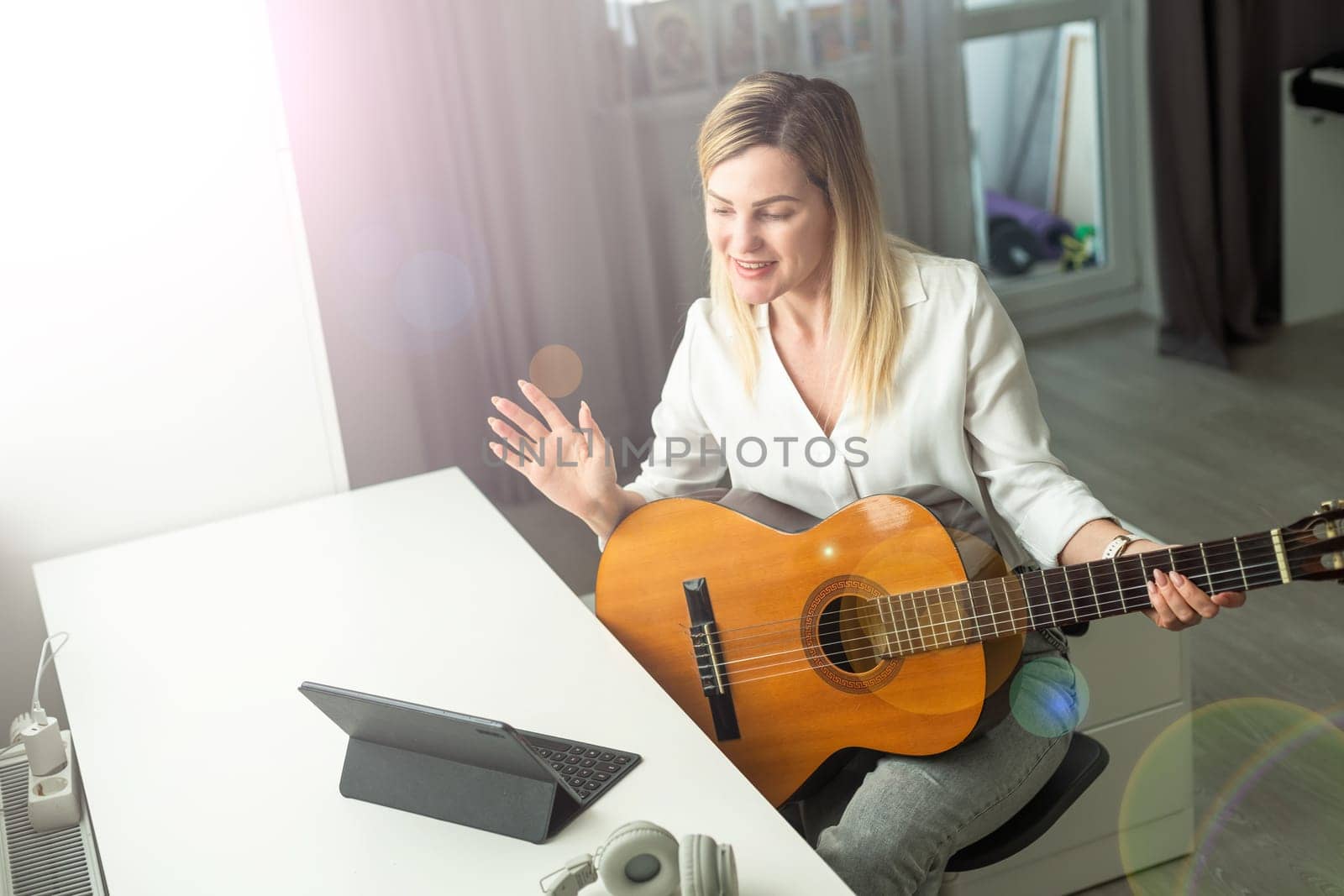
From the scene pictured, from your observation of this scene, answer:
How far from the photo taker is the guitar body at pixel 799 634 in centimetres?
147

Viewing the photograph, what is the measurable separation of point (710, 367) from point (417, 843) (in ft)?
2.63

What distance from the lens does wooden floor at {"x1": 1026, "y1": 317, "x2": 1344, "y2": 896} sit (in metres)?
1.98

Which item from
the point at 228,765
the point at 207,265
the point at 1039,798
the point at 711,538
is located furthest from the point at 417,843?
the point at 207,265

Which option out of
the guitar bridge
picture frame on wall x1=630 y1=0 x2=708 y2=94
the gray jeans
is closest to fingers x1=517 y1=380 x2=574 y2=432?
the guitar bridge

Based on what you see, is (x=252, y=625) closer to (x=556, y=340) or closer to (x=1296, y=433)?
(x=556, y=340)

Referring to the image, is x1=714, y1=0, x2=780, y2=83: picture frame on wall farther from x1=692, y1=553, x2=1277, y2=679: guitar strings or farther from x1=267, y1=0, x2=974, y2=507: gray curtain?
x1=692, y1=553, x2=1277, y2=679: guitar strings

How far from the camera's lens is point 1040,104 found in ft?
13.9

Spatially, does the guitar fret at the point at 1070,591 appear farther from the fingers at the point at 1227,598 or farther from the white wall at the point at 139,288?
the white wall at the point at 139,288

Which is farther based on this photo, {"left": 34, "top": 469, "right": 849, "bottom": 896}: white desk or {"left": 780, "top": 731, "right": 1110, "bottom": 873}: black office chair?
{"left": 780, "top": 731, "right": 1110, "bottom": 873}: black office chair

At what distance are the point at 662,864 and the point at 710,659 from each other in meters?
0.49

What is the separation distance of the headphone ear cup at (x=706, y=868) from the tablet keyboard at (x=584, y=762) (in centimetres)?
20

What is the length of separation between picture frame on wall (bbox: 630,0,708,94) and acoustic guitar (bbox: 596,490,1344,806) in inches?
84.9

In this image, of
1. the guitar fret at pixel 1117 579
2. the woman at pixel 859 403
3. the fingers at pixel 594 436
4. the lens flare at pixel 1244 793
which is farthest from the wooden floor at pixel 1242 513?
the fingers at pixel 594 436

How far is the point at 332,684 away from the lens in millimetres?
1527
